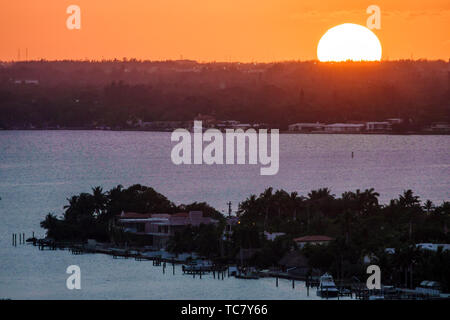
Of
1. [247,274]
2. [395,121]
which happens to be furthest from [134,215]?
[395,121]

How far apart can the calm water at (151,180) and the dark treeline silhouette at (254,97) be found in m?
2.63

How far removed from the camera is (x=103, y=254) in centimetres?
2572

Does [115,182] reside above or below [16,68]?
below

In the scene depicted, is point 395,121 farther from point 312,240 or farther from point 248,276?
point 248,276

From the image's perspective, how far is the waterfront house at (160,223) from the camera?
25719 millimetres

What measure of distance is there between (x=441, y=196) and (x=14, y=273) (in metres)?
25.4

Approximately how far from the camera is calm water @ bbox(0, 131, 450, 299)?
21281 mm

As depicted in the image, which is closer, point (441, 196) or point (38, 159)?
point (441, 196)

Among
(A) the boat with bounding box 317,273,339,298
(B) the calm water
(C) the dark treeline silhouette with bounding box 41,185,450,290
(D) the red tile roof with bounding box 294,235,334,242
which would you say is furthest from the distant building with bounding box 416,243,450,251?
(B) the calm water

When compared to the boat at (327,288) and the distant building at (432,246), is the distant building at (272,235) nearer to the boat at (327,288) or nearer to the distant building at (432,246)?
the distant building at (432,246)

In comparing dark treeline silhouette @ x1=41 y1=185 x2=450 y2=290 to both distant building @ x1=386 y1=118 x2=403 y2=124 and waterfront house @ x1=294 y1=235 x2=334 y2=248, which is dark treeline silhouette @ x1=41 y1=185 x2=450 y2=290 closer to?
waterfront house @ x1=294 y1=235 x2=334 y2=248

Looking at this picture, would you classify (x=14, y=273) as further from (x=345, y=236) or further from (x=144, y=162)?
(x=144, y=162)

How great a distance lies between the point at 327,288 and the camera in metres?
18.6
